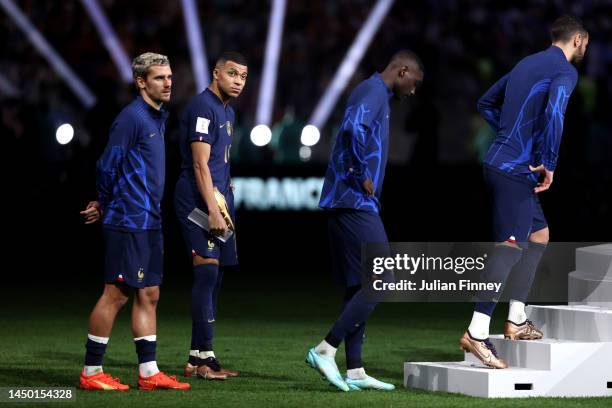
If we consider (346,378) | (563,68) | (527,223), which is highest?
(563,68)

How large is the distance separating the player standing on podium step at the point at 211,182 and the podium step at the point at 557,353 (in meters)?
1.98

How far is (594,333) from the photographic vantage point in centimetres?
911

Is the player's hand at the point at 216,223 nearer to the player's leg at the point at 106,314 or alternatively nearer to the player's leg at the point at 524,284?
the player's leg at the point at 106,314

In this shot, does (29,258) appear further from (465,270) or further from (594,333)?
(594,333)

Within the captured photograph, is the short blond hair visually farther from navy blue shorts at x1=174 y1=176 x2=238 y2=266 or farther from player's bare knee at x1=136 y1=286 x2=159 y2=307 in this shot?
player's bare knee at x1=136 y1=286 x2=159 y2=307

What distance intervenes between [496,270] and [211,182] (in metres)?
1.91

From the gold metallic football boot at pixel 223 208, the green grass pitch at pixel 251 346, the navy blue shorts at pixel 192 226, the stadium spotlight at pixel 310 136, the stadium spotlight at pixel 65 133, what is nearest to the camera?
the green grass pitch at pixel 251 346

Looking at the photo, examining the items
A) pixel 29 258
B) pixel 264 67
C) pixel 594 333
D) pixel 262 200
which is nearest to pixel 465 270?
pixel 594 333

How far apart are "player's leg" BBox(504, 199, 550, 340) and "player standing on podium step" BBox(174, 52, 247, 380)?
6.11 feet

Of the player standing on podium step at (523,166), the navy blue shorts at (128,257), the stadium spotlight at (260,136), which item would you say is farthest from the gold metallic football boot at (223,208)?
the stadium spotlight at (260,136)

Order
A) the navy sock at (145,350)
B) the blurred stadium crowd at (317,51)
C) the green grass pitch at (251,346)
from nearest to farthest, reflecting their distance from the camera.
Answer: the green grass pitch at (251,346) → the navy sock at (145,350) → the blurred stadium crowd at (317,51)

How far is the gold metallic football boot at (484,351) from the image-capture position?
350 inches

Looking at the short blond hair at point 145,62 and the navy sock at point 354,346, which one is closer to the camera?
the short blond hair at point 145,62

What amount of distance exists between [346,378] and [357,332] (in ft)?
0.99
